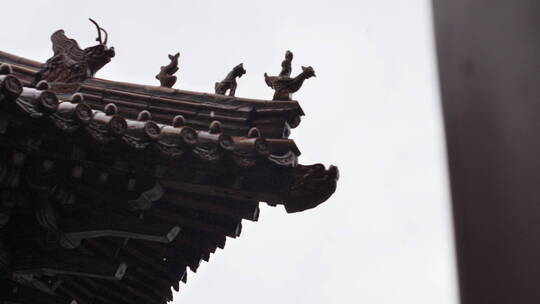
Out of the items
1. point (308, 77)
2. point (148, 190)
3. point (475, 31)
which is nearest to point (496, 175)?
point (475, 31)

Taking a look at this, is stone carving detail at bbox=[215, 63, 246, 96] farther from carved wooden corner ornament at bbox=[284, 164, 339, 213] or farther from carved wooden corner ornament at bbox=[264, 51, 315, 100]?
carved wooden corner ornament at bbox=[284, 164, 339, 213]

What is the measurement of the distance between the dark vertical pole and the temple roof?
3379mm

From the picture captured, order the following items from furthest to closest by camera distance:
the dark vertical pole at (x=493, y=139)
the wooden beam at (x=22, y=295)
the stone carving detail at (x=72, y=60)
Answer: the stone carving detail at (x=72, y=60) < the wooden beam at (x=22, y=295) < the dark vertical pole at (x=493, y=139)

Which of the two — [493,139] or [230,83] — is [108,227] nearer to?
[230,83]

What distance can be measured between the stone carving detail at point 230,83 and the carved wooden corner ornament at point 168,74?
0.43 m

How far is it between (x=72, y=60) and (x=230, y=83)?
1.50m

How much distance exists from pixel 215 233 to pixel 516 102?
14.7 feet

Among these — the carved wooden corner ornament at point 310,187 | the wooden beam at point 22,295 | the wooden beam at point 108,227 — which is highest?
the carved wooden corner ornament at point 310,187

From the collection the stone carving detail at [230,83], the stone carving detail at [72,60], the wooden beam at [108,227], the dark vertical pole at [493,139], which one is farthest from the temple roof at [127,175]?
the dark vertical pole at [493,139]

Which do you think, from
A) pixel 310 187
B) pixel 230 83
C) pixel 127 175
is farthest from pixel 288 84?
pixel 127 175

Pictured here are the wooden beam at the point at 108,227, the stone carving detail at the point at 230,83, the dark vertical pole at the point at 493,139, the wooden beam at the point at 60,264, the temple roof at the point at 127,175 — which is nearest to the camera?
the dark vertical pole at the point at 493,139

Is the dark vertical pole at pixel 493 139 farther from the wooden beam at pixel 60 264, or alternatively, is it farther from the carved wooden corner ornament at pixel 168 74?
the carved wooden corner ornament at pixel 168 74

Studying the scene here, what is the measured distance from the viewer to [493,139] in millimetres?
848

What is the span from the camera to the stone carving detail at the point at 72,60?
228 inches
